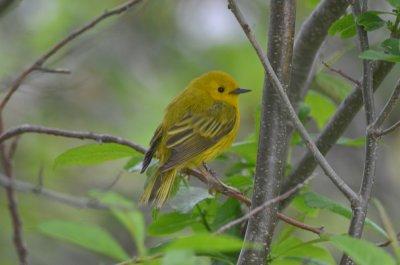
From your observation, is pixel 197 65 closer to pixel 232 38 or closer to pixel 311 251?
pixel 232 38

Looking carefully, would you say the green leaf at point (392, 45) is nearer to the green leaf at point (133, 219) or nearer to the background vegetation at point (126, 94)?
the green leaf at point (133, 219)

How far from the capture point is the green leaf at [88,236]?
160 cm

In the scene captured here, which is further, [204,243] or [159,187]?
[159,187]

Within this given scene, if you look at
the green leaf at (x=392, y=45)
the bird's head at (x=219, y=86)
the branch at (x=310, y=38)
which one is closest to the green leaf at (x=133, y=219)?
the green leaf at (x=392, y=45)

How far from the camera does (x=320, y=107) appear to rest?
429 centimetres

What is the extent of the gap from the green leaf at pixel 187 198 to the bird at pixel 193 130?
0.39 feet

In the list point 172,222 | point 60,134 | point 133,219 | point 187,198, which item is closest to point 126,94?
point 172,222

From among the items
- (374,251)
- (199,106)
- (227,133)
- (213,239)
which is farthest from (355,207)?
(199,106)

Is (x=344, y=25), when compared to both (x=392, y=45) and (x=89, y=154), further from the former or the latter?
(x=89, y=154)

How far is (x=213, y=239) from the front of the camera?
153 centimetres

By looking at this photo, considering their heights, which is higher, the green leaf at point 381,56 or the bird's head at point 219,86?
the green leaf at point 381,56

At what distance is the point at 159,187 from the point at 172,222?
8.0 inches

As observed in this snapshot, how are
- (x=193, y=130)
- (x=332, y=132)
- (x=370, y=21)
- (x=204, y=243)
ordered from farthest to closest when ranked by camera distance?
(x=193, y=130) → (x=332, y=132) → (x=370, y=21) → (x=204, y=243)

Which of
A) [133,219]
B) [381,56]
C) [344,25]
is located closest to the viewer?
[133,219]
